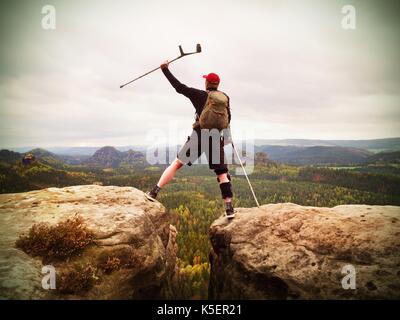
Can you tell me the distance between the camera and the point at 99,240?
5.24 metres

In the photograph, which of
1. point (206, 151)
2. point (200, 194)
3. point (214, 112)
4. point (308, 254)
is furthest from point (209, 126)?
point (200, 194)

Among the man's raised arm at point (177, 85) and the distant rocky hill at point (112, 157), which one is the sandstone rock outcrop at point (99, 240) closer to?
the man's raised arm at point (177, 85)

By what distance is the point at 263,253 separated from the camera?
531cm

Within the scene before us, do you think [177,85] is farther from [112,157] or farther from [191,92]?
[112,157]

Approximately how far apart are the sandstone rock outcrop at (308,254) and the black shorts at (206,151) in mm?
Result: 1480

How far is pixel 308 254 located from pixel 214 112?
141 inches

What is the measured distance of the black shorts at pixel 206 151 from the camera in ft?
21.0

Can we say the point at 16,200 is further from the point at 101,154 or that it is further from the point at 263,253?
the point at 101,154

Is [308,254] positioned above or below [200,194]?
above

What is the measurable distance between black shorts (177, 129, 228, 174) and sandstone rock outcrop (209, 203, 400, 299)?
1.48 metres

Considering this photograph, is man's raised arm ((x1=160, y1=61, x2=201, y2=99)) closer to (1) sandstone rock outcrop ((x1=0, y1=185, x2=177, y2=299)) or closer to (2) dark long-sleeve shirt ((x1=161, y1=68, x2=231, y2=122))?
(2) dark long-sleeve shirt ((x1=161, y1=68, x2=231, y2=122))

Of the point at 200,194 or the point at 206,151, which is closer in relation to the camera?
the point at 206,151
